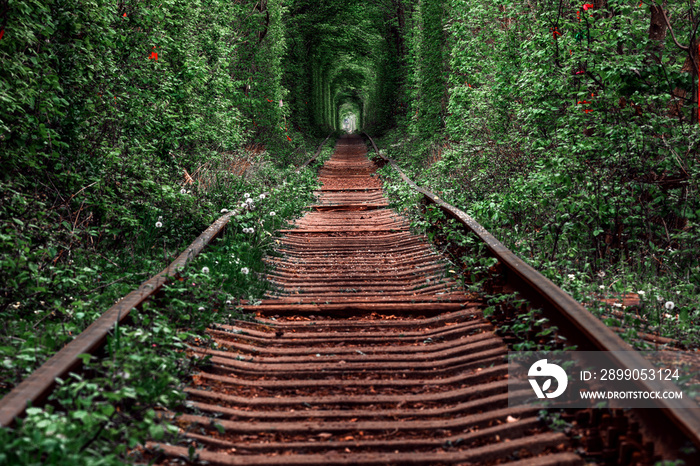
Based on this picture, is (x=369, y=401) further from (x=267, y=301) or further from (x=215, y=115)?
(x=215, y=115)

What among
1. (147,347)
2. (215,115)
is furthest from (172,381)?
(215,115)

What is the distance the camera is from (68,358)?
2975mm

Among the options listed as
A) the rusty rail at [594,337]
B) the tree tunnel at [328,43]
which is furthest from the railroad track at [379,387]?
the tree tunnel at [328,43]

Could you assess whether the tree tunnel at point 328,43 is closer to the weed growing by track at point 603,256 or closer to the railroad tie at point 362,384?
the weed growing by track at point 603,256

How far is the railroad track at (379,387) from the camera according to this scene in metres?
2.73

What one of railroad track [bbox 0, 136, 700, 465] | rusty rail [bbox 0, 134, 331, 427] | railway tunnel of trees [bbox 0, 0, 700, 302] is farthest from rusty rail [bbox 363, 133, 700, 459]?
rusty rail [bbox 0, 134, 331, 427]

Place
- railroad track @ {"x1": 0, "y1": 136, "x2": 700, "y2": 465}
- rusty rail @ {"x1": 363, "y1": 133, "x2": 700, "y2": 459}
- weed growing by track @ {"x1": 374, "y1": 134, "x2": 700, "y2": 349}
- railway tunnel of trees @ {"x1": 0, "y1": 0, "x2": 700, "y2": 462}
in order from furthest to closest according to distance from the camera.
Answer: railway tunnel of trees @ {"x1": 0, "y1": 0, "x2": 700, "y2": 462}, weed growing by track @ {"x1": 374, "y1": 134, "x2": 700, "y2": 349}, railroad track @ {"x1": 0, "y1": 136, "x2": 700, "y2": 465}, rusty rail @ {"x1": 363, "y1": 133, "x2": 700, "y2": 459}

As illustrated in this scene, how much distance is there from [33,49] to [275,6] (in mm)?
15993

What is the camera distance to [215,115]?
463 inches

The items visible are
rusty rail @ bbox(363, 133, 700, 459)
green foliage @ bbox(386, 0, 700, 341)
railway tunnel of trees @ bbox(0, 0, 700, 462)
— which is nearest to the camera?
rusty rail @ bbox(363, 133, 700, 459)

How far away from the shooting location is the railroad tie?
115 inches

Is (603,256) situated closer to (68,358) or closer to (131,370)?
(131,370)

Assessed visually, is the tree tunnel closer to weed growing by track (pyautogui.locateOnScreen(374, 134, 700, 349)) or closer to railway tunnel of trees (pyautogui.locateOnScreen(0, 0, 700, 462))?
railway tunnel of trees (pyautogui.locateOnScreen(0, 0, 700, 462))

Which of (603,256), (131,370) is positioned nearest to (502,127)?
(603,256)
